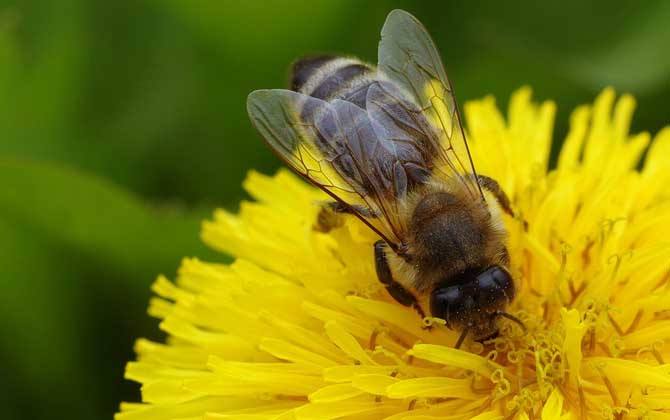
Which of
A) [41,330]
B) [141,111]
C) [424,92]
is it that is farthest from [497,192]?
[141,111]

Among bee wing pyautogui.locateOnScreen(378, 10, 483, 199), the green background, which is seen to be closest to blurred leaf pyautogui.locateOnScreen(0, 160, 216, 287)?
the green background

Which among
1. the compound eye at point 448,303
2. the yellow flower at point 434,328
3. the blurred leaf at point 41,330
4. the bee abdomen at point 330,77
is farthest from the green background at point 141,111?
the compound eye at point 448,303

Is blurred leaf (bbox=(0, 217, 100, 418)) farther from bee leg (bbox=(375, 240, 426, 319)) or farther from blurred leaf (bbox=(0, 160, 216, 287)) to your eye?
bee leg (bbox=(375, 240, 426, 319))

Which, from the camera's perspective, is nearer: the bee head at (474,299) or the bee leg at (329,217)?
the bee head at (474,299)

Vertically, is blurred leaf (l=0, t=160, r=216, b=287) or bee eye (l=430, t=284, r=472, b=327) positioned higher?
blurred leaf (l=0, t=160, r=216, b=287)

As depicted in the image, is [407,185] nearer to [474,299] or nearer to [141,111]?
[474,299]

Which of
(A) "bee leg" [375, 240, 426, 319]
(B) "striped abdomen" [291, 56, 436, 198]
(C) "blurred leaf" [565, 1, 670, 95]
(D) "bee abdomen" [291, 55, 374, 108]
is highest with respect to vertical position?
(C) "blurred leaf" [565, 1, 670, 95]

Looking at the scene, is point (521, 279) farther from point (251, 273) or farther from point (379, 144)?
point (251, 273)

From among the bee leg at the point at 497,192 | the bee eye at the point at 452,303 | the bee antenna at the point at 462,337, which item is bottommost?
the bee antenna at the point at 462,337

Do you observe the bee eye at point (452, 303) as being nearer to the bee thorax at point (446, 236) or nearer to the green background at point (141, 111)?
the bee thorax at point (446, 236)
